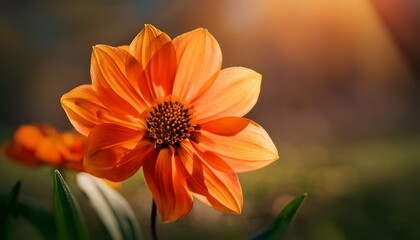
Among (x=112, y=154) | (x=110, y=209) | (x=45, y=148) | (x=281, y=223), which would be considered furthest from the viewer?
(x=45, y=148)

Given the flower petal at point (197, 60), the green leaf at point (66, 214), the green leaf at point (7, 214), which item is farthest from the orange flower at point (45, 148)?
the flower petal at point (197, 60)

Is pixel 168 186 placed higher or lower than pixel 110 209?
higher

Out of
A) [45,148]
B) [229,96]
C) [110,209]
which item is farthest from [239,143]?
[45,148]

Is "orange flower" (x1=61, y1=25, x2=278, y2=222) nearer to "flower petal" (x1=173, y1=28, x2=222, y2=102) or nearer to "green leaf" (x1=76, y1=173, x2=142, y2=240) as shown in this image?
"flower petal" (x1=173, y1=28, x2=222, y2=102)

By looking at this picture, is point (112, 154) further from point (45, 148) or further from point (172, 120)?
point (45, 148)

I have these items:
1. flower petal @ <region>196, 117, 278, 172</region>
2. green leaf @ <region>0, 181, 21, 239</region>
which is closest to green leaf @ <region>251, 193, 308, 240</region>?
flower petal @ <region>196, 117, 278, 172</region>

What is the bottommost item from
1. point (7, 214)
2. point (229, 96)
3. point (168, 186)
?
point (7, 214)
